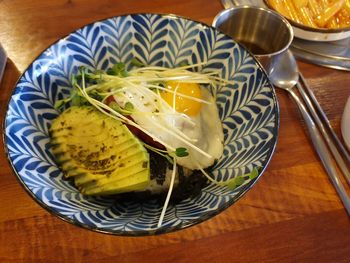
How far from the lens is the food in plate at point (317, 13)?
4.49 ft

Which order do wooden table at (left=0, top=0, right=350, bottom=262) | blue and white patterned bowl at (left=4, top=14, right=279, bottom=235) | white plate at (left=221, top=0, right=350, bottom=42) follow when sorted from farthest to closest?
white plate at (left=221, top=0, right=350, bottom=42) → wooden table at (left=0, top=0, right=350, bottom=262) → blue and white patterned bowl at (left=4, top=14, right=279, bottom=235)

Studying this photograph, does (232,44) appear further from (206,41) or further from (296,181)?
(296,181)

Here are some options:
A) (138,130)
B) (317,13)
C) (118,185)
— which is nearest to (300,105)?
(317,13)

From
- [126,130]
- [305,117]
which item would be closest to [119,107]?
[126,130]

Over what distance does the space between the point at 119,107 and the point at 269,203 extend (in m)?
0.49

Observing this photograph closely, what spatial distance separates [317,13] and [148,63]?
2.47 feet

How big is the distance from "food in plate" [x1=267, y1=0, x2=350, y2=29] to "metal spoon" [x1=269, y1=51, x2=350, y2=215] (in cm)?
18

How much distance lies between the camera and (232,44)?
1.00 metres

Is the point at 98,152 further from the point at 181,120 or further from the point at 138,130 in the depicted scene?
the point at 181,120

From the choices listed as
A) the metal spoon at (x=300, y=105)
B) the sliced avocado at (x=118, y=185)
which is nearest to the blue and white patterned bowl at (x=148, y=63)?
the sliced avocado at (x=118, y=185)

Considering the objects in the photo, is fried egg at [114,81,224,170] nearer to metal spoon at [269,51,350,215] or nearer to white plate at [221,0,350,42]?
metal spoon at [269,51,350,215]

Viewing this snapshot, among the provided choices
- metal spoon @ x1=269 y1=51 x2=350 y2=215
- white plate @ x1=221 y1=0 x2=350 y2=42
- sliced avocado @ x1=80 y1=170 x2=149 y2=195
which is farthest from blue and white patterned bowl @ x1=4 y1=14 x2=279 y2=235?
white plate @ x1=221 y1=0 x2=350 y2=42

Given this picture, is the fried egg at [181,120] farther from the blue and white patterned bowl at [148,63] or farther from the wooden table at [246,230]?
the wooden table at [246,230]

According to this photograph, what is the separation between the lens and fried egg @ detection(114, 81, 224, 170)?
0.91m
